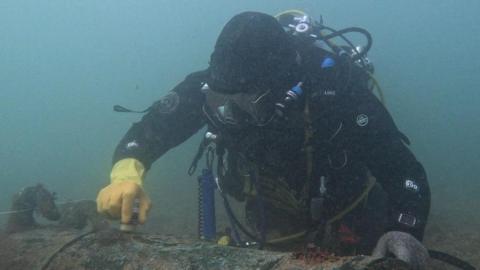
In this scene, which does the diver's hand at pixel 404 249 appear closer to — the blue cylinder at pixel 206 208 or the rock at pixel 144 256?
the rock at pixel 144 256

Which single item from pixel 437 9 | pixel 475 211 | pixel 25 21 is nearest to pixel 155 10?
pixel 25 21

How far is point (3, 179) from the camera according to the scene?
29.8 m

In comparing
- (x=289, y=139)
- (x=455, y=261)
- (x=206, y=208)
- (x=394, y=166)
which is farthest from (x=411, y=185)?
(x=206, y=208)

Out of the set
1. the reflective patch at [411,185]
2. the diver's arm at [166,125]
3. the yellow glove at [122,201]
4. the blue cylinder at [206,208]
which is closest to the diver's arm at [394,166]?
the reflective patch at [411,185]

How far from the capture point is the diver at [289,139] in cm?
308

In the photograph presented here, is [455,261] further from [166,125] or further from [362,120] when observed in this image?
[166,125]

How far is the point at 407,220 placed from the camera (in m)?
2.89

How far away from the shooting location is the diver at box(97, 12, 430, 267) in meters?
3.08

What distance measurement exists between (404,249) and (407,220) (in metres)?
0.72

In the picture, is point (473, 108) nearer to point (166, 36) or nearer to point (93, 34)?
point (166, 36)

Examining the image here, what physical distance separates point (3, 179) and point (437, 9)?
81.6m

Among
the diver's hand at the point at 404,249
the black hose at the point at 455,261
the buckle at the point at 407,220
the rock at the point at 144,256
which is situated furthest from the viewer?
the buckle at the point at 407,220

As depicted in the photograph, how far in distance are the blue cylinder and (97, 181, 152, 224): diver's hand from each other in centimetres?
57

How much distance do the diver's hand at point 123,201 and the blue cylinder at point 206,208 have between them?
57cm
